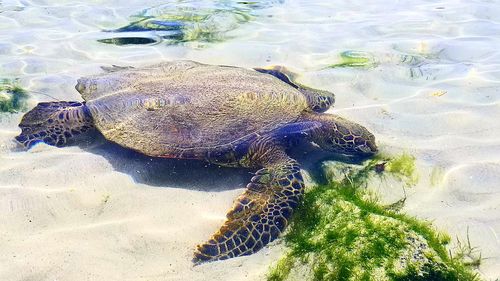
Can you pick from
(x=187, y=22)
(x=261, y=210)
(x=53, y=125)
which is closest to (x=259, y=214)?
(x=261, y=210)

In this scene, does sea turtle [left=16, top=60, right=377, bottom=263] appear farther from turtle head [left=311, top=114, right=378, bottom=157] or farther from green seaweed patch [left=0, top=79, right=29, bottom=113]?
green seaweed patch [left=0, top=79, right=29, bottom=113]

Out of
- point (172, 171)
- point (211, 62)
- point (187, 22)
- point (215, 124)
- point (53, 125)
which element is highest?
point (215, 124)

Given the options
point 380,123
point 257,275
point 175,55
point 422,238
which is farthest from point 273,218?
point 175,55

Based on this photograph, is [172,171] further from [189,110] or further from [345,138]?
[345,138]

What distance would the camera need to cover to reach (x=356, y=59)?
721cm

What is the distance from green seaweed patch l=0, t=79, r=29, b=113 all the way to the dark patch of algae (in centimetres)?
405

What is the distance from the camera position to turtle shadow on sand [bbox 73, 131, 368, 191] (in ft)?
14.7

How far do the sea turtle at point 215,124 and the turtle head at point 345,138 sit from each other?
0.04 ft

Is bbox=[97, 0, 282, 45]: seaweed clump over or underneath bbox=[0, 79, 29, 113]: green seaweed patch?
over

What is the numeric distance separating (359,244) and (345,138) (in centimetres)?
180

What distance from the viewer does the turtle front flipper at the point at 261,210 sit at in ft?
11.7

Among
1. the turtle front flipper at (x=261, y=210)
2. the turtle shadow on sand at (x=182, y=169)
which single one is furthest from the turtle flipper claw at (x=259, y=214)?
the turtle shadow on sand at (x=182, y=169)

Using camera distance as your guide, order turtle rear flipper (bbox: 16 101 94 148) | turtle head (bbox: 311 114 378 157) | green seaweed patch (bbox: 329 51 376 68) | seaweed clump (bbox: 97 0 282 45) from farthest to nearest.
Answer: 1. seaweed clump (bbox: 97 0 282 45)
2. green seaweed patch (bbox: 329 51 376 68)
3. turtle rear flipper (bbox: 16 101 94 148)
4. turtle head (bbox: 311 114 378 157)

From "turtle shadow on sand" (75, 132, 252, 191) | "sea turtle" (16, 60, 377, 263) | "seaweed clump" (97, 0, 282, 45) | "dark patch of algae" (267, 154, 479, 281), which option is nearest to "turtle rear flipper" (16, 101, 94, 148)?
"sea turtle" (16, 60, 377, 263)
